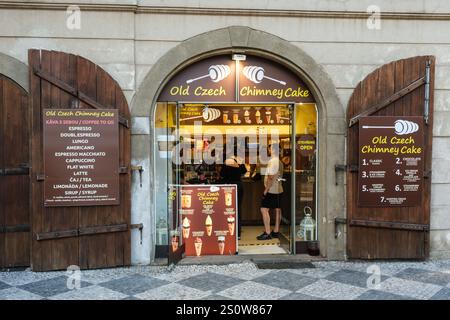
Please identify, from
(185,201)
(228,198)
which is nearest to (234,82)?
(228,198)

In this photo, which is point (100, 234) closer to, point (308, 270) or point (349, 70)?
point (308, 270)

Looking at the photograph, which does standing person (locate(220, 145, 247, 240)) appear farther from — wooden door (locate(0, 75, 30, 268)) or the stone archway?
wooden door (locate(0, 75, 30, 268))

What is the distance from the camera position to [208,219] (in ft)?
24.6

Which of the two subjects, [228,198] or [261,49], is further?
[228,198]

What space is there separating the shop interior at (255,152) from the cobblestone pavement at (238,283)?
943 mm

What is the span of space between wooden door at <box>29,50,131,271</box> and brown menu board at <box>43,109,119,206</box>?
0.10 m

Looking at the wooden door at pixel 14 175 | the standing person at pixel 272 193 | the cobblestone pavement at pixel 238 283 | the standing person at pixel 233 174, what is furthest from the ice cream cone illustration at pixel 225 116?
the wooden door at pixel 14 175

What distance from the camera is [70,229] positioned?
6.48 metres

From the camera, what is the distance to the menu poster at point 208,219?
7.42 metres

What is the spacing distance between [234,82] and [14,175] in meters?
3.57

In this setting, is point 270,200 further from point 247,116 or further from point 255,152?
point 247,116

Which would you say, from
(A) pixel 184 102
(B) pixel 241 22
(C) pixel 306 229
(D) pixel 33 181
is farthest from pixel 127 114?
(C) pixel 306 229

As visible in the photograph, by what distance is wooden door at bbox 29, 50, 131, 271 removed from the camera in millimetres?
6312

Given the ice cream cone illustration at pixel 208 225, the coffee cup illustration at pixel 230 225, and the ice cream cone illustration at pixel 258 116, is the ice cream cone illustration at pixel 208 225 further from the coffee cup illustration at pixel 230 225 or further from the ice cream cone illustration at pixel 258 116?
the ice cream cone illustration at pixel 258 116
